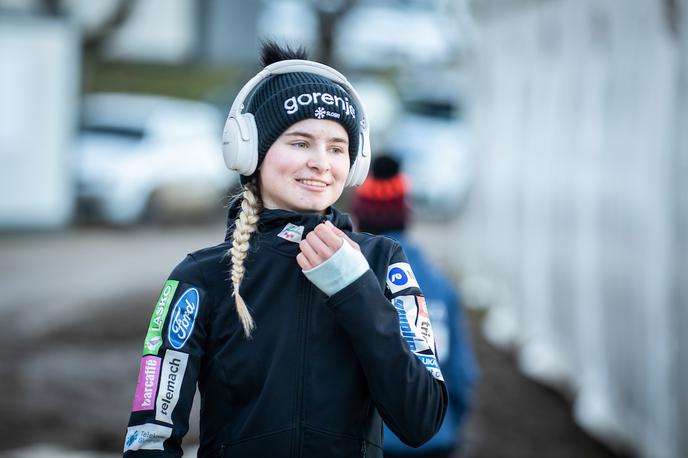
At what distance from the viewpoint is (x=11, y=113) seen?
15539mm

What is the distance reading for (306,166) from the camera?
80.3 inches

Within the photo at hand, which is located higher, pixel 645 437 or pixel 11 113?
pixel 11 113

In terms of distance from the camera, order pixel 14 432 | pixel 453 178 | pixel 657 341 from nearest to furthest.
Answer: pixel 657 341 → pixel 14 432 → pixel 453 178

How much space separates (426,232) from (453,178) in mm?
3715

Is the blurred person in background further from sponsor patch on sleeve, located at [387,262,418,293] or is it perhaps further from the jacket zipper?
the jacket zipper

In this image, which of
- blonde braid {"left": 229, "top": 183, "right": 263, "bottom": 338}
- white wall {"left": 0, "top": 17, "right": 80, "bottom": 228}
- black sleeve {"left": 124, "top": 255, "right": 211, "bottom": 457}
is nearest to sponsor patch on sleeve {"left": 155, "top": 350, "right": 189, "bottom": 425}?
black sleeve {"left": 124, "top": 255, "right": 211, "bottom": 457}

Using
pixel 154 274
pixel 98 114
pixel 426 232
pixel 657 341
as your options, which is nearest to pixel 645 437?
pixel 657 341

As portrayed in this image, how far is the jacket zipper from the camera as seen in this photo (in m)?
1.92

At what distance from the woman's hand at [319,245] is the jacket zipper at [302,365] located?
0.10 metres

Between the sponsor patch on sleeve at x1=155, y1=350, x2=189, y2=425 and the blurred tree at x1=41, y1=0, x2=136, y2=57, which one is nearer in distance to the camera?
the sponsor patch on sleeve at x1=155, y1=350, x2=189, y2=425

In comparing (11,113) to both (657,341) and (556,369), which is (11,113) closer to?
(556,369)

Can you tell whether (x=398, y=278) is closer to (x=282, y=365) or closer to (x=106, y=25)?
(x=282, y=365)

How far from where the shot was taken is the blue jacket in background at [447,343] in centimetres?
368

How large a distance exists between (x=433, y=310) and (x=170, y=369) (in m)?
1.89
